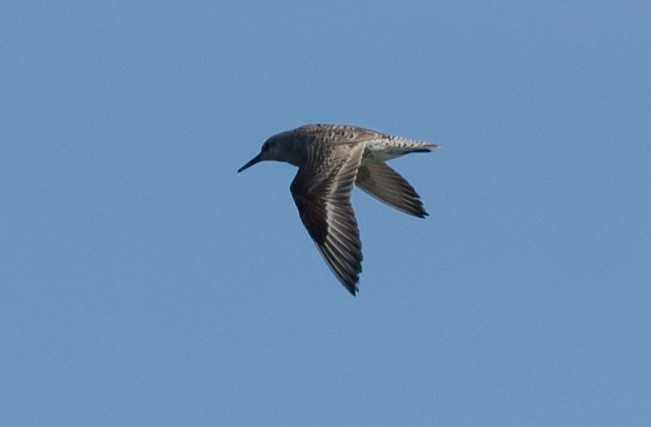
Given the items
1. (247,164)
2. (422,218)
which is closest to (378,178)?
(422,218)

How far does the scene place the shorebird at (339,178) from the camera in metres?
20.1

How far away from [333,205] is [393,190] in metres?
3.20

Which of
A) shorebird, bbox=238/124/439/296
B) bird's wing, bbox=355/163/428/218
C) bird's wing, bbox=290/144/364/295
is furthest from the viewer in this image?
bird's wing, bbox=355/163/428/218

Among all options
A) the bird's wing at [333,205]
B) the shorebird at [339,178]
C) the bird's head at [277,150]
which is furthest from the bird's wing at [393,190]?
the bird's wing at [333,205]

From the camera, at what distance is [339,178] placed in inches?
839

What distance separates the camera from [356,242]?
20109 mm

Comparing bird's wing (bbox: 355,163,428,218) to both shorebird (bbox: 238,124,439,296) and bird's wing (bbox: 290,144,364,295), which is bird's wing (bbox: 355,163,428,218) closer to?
shorebird (bbox: 238,124,439,296)

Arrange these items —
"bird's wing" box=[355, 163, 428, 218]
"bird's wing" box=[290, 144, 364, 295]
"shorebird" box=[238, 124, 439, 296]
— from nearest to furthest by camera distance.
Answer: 1. "bird's wing" box=[290, 144, 364, 295]
2. "shorebird" box=[238, 124, 439, 296]
3. "bird's wing" box=[355, 163, 428, 218]

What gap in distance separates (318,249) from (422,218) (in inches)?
152

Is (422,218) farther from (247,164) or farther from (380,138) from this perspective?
(247,164)

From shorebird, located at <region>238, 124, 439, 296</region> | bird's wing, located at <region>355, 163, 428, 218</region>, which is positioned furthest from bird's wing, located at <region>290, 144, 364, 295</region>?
bird's wing, located at <region>355, 163, 428, 218</region>

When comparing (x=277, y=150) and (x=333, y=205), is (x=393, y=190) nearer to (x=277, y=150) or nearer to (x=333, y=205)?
(x=277, y=150)

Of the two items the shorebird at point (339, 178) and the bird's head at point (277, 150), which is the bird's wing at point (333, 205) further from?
the bird's head at point (277, 150)

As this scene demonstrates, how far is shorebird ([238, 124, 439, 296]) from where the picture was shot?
20062 millimetres
